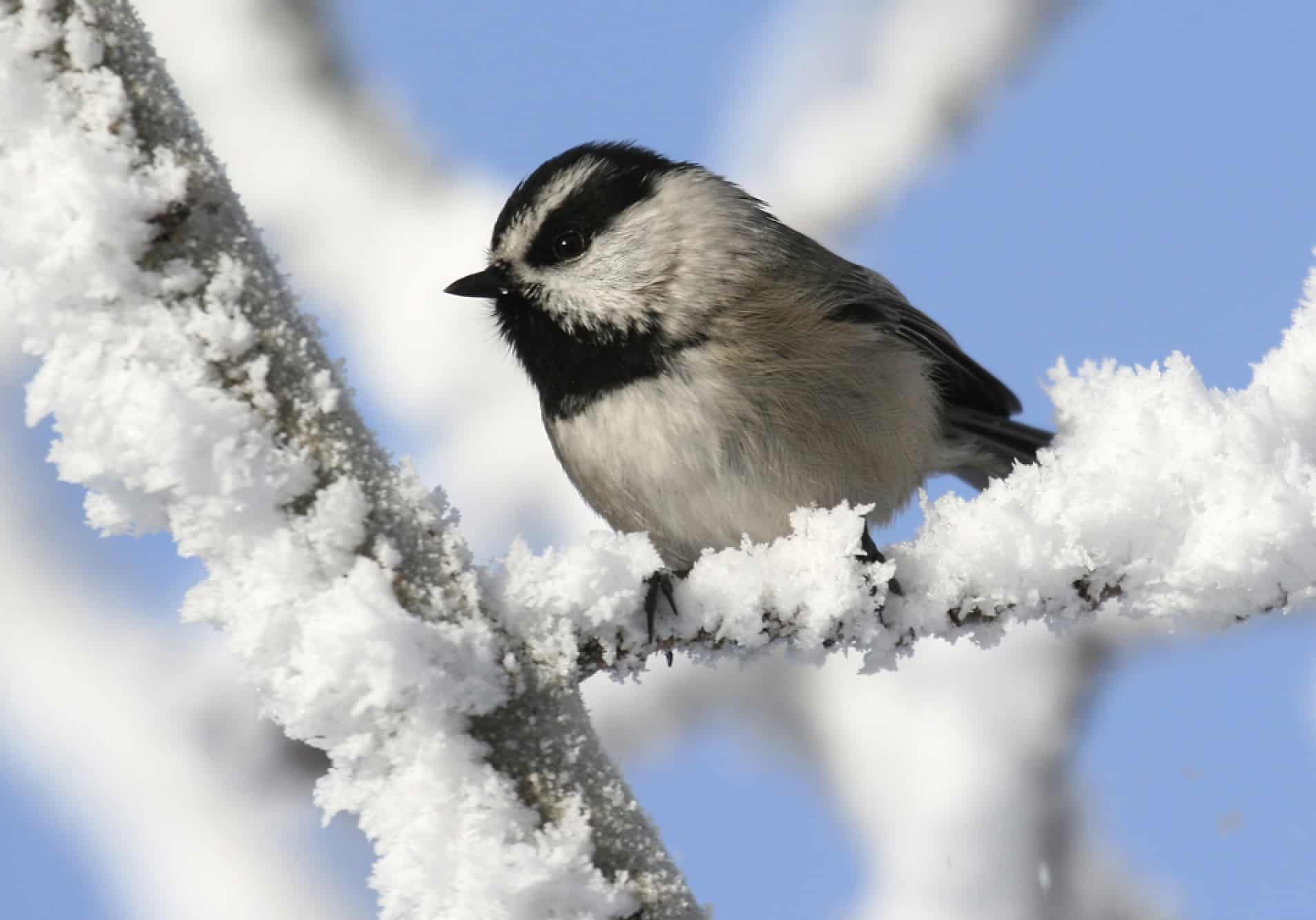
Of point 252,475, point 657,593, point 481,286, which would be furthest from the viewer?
point 481,286

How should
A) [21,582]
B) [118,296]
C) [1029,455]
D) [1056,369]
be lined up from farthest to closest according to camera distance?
[21,582] < [1029,455] < [1056,369] < [118,296]

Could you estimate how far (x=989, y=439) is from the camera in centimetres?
193

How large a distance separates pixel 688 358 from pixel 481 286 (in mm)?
309

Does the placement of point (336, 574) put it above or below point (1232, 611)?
below

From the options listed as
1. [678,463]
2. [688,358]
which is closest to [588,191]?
[688,358]

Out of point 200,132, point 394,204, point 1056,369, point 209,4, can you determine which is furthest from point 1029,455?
point 209,4

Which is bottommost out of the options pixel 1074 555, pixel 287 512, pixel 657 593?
pixel 287 512

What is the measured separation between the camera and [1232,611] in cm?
101

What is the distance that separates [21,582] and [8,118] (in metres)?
2.33

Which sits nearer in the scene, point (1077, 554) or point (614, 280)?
point (1077, 554)

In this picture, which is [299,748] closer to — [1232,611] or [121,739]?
[121,739]

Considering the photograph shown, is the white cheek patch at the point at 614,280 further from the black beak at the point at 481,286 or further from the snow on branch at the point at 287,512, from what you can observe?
the snow on branch at the point at 287,512

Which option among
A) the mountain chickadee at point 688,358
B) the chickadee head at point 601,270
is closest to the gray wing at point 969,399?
the mountain chickadee at point 688,358

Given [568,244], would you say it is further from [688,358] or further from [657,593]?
[657,593]
